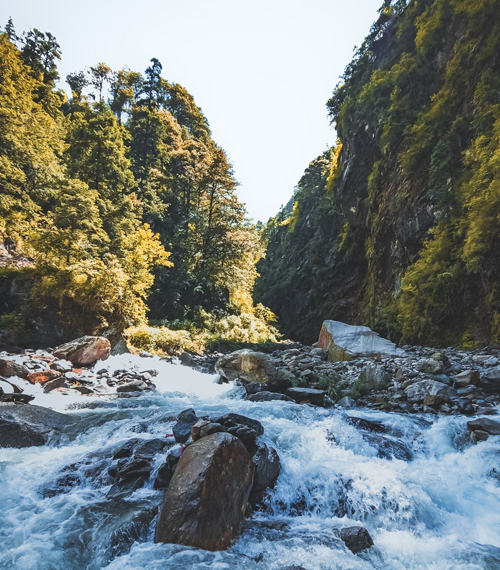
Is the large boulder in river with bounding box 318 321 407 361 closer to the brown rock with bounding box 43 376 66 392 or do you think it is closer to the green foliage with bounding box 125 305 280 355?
the green foliage with bounding box 125 305 280 355

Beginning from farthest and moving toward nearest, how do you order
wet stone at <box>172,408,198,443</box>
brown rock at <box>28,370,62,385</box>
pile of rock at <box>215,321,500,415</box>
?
brown rock at <box>28,370,62,385</box>, pile of rock at <box>215,321,500,415</box>, wet stone at <box>172,408,198,443</box>

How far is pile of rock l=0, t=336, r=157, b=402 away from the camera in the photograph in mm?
7582

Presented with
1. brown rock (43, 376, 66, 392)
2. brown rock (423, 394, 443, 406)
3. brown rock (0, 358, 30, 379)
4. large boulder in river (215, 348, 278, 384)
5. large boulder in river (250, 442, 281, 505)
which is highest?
brown rock (423, 394, 443, 406)

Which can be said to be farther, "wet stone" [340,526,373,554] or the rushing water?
"wet stone" [340,526,373,554]

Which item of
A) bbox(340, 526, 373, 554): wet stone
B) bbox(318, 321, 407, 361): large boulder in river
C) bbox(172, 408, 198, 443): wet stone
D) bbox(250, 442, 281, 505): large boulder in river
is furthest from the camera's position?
bbox(318, 321, 407, 361): large boulder in river

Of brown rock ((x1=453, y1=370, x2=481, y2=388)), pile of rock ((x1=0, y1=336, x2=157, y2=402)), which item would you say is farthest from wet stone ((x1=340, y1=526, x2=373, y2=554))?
pile of rock ((x1=0, y1=336, x2=157, y2=402))

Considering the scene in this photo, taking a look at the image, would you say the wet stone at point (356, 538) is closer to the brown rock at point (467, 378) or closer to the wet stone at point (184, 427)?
the wet stone at point (184, 427)

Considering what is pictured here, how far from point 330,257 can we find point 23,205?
1973 centimetres

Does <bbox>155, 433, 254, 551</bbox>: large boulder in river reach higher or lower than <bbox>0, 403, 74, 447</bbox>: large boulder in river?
higher

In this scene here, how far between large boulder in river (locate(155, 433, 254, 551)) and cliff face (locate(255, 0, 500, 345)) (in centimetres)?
930

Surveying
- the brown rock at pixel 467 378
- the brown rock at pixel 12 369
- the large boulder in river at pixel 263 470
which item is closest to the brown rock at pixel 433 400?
the brown rock at pixel 467 378

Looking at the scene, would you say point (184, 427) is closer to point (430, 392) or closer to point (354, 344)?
point (430, 392)

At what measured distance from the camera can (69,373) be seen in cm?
880

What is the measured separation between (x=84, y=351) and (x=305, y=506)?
8886 mm
